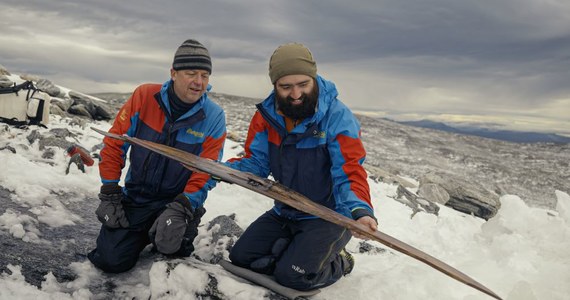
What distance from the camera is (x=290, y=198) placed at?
3.23m

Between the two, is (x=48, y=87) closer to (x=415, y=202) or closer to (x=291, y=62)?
(x=415, y=202)

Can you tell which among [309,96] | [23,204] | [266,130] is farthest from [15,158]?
[309,96]

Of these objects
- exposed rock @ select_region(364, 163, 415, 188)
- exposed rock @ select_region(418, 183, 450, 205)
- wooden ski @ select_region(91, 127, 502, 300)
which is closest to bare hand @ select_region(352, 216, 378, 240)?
wooden ski @ select_region(91, 127, 502, 300)

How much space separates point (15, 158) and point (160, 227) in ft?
12.4

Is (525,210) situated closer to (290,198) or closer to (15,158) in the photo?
(290,198)

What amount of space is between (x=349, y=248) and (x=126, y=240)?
273cm

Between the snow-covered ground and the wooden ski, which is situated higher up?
the wooden ski

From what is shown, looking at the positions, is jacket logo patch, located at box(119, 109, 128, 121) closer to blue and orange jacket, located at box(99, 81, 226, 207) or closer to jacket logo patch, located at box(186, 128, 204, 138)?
blue and orange jacket, located at box(99, 81, 226, 207)

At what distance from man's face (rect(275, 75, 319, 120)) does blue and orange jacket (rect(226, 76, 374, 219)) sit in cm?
8

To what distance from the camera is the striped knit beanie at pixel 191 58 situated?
13.6 feet

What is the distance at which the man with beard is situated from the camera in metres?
3.75

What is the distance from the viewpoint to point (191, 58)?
13.6 feet

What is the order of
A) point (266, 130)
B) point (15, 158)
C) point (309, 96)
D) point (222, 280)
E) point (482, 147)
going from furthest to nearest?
point (482, 147) < point (15, 158) < point (266, 130) < point (309, 96) < point (222, 280)

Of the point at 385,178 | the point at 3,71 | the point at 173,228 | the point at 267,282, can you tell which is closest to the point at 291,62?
the point at 173,228
